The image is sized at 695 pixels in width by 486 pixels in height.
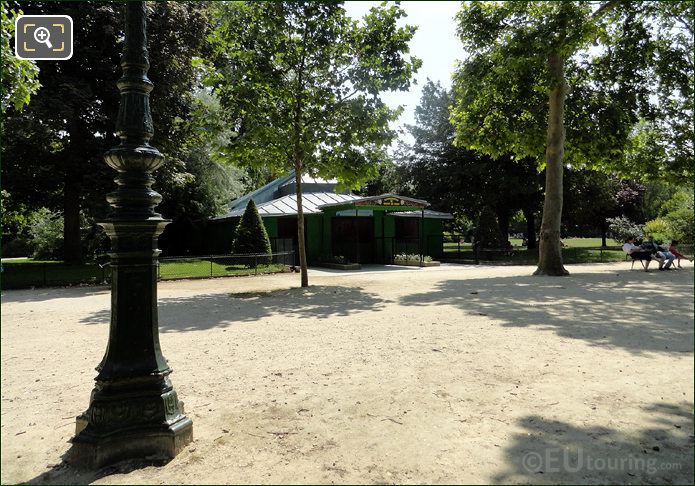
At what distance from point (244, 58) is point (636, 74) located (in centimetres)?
1091

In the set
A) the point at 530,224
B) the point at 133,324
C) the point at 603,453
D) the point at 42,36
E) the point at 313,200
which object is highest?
the point at 313,200

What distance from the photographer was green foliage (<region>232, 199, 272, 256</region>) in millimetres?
20922

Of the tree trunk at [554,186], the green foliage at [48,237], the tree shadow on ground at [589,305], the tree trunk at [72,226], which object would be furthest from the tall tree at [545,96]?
the green foliage at [48,237]

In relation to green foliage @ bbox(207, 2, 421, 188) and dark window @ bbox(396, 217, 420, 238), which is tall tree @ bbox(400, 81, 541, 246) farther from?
green foliage @ bbox(207, 2, 421, 188)

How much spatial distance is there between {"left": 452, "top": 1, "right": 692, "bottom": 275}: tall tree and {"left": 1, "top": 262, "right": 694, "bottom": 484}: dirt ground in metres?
7.14

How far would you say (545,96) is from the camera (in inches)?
605

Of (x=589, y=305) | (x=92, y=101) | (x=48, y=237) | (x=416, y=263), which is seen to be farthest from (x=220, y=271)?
(x=48, y=237)

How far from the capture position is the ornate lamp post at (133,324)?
3.01 metres

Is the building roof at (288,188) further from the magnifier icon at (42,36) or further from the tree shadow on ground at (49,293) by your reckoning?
the magnifier icon at (42,36)

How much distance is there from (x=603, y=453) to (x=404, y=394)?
1.69 metres

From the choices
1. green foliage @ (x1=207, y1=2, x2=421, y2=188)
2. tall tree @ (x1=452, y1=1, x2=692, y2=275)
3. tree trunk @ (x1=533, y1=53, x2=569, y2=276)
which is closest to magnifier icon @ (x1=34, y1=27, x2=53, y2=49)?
green foliage @ (x1=207, y1=2, x2=421, y2=188)

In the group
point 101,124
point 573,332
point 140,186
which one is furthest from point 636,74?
point 101,124

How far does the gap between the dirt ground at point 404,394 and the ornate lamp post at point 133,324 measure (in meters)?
0.20

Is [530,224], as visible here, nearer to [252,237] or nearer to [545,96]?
[545,96]
